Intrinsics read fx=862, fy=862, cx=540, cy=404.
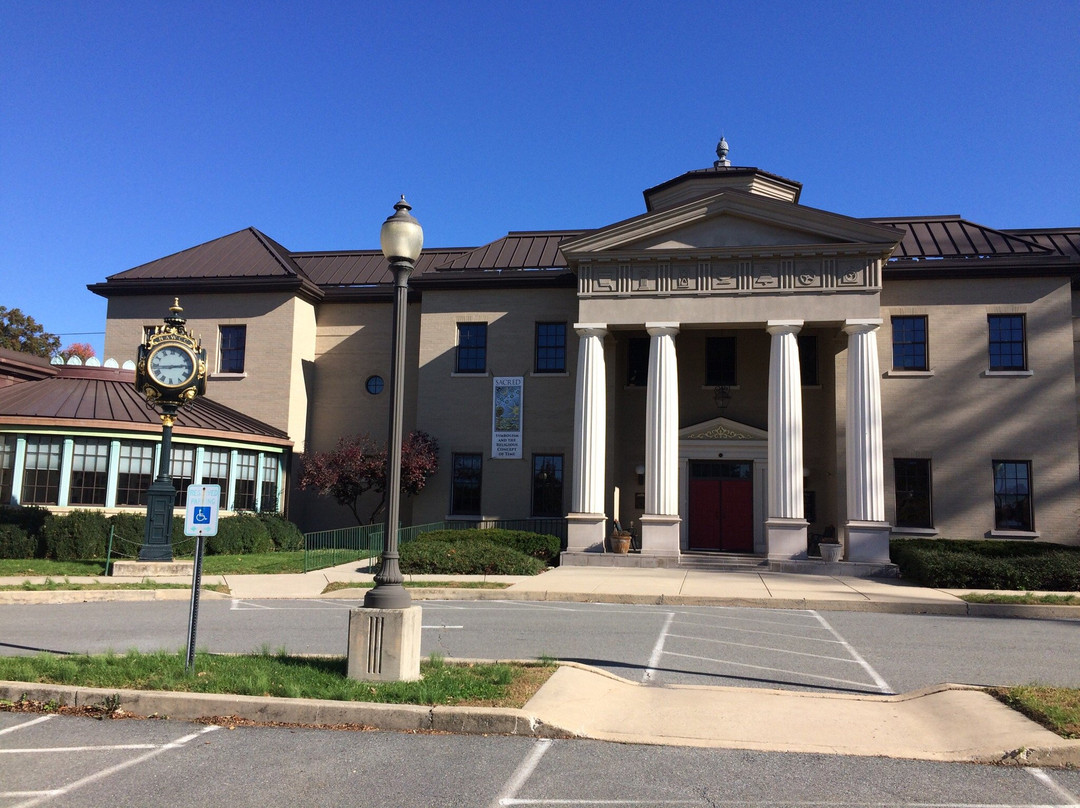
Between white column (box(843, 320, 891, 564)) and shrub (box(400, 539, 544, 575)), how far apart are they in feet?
30.5

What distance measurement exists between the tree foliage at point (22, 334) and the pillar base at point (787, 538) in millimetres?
45939

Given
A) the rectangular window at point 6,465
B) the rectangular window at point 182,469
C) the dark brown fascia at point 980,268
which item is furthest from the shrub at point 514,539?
the dark brown fascia at point 980,268

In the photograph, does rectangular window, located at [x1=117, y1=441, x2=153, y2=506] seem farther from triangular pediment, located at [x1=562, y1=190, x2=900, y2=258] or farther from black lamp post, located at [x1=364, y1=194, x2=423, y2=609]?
black lamp post, located at [x1=364, y1=194, x2=423, y2=609]

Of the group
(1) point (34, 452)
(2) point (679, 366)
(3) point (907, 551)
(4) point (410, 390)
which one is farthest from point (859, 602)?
(1) point (34, 452)

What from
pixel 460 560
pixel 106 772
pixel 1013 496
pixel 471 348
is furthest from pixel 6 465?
pixel 1013 496

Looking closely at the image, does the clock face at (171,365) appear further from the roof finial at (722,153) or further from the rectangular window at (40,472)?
the roof finial at (722,153)

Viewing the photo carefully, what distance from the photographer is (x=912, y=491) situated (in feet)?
87.7

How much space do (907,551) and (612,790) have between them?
18.7 metres

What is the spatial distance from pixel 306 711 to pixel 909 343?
2453cm

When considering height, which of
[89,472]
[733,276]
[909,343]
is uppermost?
[733,276]

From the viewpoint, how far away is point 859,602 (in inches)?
644

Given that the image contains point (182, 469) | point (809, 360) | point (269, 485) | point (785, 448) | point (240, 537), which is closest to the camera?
point (785, 448)

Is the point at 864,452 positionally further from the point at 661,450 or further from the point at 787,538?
the point at 661,450

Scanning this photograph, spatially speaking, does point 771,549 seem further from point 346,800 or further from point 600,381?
point 346,800
